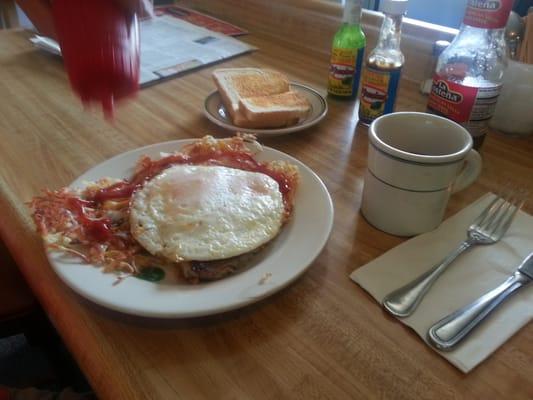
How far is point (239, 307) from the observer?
48cm

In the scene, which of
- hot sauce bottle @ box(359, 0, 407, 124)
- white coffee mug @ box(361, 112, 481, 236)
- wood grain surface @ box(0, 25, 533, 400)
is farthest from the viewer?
hot sauce bottle @ box(359, 0, 407, 124)

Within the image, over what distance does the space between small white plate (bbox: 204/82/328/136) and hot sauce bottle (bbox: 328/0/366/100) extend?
0.07 metres

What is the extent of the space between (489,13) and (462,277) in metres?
0.44

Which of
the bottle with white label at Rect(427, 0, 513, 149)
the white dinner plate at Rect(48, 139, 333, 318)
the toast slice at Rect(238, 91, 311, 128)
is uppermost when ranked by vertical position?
the bottle with white label at Rect(427, 0, 513, 149)

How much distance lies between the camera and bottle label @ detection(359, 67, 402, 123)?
2.75ft

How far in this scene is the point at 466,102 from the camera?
0.76 meters

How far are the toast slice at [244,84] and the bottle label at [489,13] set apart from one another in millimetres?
388

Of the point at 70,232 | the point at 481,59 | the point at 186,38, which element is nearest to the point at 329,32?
the point at 186,38

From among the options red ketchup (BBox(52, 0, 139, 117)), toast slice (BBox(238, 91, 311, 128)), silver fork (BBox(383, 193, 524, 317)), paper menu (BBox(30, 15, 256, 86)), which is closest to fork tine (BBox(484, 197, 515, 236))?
silver fork (BBox(383, 193, 524, 317))

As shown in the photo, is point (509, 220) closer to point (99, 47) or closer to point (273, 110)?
point (273, 110)

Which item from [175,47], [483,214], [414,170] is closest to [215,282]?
[414,170]

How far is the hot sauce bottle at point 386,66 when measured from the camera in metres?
0.82

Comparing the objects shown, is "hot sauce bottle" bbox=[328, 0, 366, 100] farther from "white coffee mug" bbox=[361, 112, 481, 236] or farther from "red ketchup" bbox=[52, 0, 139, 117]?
"red ketchup" bbox=[52, 0, 139, 117]

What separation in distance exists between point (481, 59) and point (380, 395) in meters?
0.63
